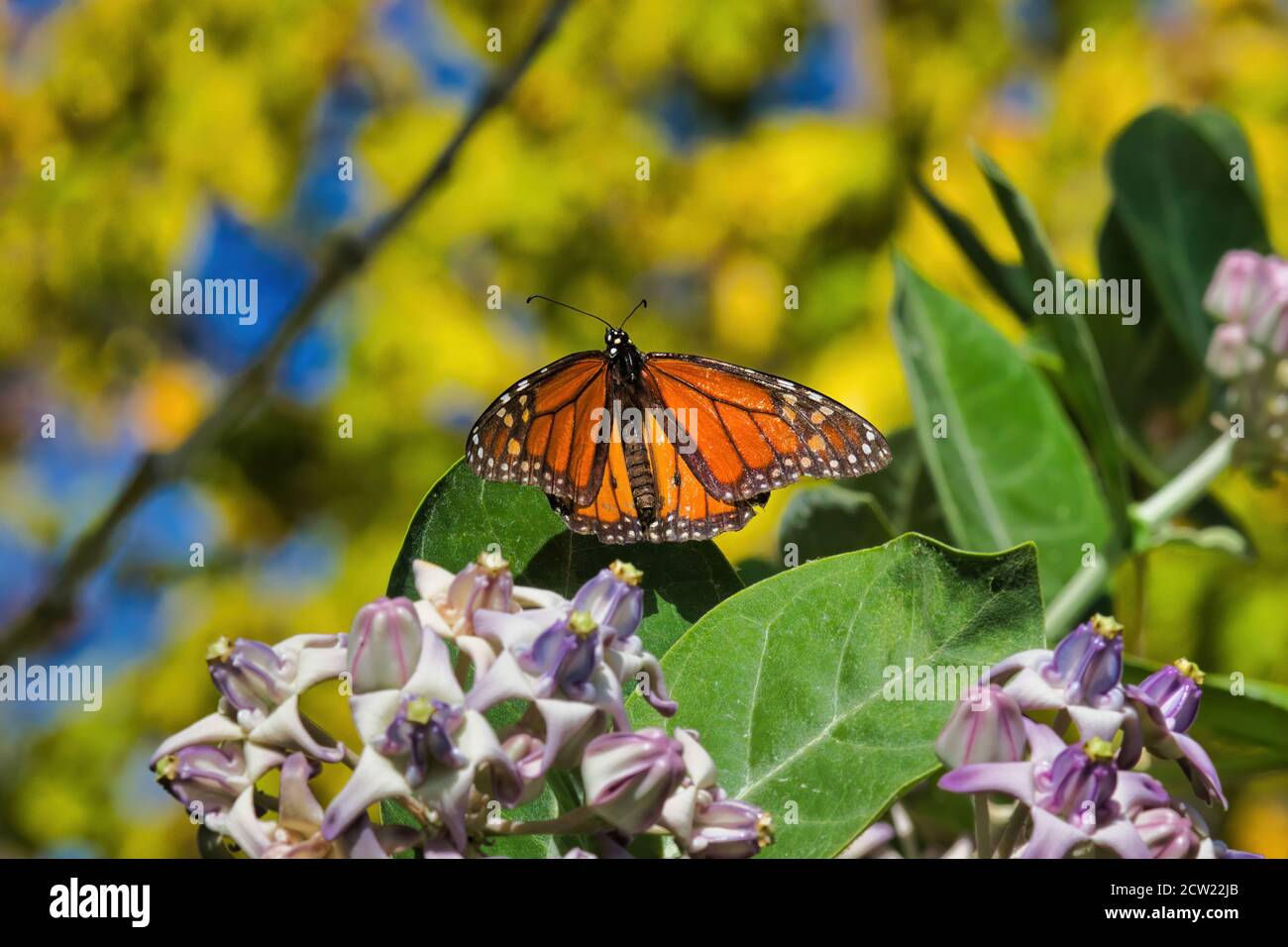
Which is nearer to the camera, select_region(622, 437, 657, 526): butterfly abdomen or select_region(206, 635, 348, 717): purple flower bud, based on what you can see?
select_region(206, 635, 348, 717): purple flower bud

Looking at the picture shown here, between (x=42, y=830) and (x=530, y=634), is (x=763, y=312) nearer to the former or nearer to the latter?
(x=42, y=830)

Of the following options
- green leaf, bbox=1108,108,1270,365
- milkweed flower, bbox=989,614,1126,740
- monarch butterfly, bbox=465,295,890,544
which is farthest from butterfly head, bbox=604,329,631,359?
milkweed flower, bbox=989,614,1126,740

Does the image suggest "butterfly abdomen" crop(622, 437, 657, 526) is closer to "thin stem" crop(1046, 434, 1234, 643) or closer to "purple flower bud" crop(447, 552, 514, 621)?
"purple flower bud" crop(447, 552, 514, 621)

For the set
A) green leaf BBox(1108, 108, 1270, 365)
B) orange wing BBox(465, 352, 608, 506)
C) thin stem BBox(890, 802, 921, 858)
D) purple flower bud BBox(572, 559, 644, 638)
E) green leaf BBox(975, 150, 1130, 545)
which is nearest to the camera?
purple flower bud BBox(572, 559, 644, 638)

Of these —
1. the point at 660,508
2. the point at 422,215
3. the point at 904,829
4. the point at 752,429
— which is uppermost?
the point at 422,215

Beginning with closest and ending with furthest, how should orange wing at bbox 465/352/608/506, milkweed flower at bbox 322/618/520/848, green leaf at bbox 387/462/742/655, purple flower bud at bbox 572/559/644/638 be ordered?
milkweed flower at bbox 322/618/520/848
purple flower bud at bbox 572/559/644/638
green leaf at bbox 387/462/742/655
orange wing at bbox 465/352/608/506

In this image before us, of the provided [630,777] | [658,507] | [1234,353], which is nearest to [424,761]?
[630,777]

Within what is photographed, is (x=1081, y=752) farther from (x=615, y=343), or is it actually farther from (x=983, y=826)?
(x=615, y=343)
